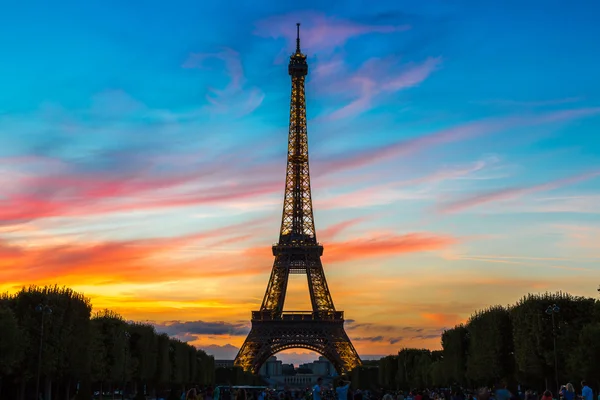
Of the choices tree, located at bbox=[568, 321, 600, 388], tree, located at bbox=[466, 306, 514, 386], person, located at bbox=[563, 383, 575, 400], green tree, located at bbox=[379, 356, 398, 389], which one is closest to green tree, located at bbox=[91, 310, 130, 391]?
tree, located at bbox=[466, 306, 514, 386]

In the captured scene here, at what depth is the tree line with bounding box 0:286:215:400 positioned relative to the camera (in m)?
57.5

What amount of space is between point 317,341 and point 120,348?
51759 millimetres

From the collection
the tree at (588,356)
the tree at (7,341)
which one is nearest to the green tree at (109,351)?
the tree at (7,341)

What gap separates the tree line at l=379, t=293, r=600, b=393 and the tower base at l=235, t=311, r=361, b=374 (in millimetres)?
27913

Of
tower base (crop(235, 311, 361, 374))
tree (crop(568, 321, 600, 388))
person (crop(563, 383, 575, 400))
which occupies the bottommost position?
person (crop(563, 383, 575, 400))

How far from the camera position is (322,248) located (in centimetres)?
12575

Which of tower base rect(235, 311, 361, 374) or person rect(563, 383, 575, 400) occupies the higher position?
tower base rect(235, 311, 361, 374)

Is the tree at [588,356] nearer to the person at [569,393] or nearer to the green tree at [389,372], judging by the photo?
the person at [569,393]

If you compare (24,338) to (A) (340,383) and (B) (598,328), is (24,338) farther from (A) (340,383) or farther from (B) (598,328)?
(B) (598,328)

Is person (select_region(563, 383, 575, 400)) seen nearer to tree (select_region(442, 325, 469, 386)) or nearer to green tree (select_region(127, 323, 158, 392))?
tree (select_region(442, 325, 469, 386))

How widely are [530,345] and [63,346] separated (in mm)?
40476

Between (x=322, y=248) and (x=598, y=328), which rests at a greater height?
(x=322, y=248)

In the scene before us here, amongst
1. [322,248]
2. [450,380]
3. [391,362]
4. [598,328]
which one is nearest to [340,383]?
[598,328]

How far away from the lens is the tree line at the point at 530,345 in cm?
5897
